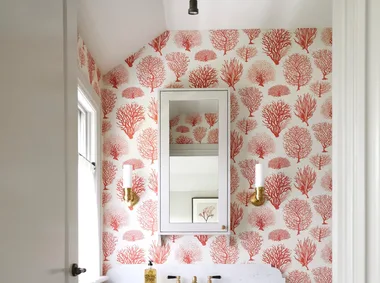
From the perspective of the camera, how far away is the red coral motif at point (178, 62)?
3.51 m

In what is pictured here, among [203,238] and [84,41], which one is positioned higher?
[84,41]

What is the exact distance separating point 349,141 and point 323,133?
8.17ft

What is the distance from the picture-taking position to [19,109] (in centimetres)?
94

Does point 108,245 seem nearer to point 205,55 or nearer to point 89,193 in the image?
point 89,193

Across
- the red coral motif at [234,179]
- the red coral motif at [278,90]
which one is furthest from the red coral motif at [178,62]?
the red coral motif at [234,179]

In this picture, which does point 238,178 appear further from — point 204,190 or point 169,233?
point 169,233

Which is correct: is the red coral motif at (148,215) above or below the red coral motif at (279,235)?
above

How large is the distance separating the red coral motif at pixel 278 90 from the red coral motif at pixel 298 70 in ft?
0.17

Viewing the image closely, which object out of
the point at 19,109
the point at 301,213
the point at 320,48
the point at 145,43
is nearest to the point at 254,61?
the point at 320,48

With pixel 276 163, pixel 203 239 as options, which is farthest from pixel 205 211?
pixel 276 163

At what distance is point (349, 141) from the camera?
3.43 feet

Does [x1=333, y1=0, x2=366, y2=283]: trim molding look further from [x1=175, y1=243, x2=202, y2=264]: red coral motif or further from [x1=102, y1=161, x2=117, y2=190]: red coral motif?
[x1=102, y1=161, x2=117, y2=190]: red coral motif

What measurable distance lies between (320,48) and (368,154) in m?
2.67

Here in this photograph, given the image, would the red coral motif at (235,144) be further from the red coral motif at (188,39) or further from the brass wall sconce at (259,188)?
the red coral motif at (188,39)
